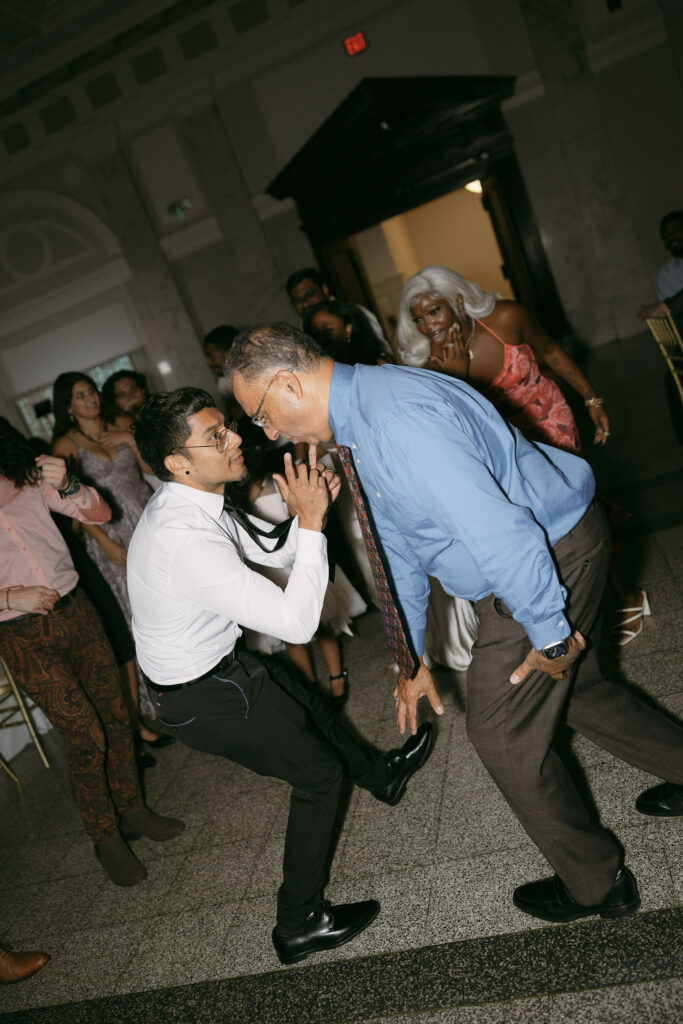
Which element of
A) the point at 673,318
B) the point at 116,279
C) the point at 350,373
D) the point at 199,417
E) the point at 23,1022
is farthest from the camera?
the point at 116,279

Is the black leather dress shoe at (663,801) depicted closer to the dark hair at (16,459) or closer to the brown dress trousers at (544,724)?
the brown dress trousers at (544,724)

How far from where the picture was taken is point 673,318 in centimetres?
385

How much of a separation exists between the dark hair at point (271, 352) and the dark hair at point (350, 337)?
1.72 metres

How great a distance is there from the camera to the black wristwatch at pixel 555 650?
1.49 meters

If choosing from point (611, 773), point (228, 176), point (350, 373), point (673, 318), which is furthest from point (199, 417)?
point (228, 176)

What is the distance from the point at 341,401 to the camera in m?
1.57

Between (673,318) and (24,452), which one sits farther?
(673,318)

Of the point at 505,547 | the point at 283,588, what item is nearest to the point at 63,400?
the point at 283,588

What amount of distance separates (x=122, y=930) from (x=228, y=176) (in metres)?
8.69

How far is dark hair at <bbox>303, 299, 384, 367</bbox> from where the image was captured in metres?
3.34

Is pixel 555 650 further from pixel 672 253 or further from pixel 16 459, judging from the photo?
pixel 672 253

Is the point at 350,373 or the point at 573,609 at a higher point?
the point at 350,373

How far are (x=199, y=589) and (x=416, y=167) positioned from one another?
321 inches

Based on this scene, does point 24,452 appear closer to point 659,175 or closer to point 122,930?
point 122,930
